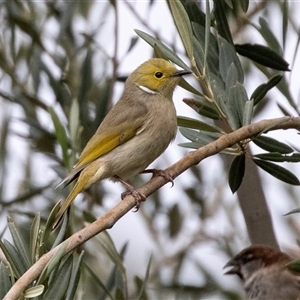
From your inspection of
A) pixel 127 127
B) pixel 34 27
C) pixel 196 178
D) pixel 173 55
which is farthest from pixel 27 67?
pixel 173 55

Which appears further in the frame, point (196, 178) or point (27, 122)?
point (196, 178)

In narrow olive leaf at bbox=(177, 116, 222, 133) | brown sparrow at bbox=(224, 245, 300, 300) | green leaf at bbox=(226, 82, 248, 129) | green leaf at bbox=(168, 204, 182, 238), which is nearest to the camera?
green leaf at bbox=(226, 82, 248, 129)

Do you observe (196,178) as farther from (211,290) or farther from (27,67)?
(27,67)

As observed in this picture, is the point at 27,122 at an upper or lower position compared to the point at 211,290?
upper

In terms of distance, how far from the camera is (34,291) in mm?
1698

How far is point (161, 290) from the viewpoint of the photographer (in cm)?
326

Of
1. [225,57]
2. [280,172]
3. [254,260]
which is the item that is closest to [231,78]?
[225,57]

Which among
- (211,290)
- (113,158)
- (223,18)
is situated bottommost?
(211,290)

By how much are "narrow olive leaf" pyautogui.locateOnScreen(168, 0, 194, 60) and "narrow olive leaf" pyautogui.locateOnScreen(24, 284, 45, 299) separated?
74 cm

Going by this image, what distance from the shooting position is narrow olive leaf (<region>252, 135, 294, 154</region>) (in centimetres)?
208

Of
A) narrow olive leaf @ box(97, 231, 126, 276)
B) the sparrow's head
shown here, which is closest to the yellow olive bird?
narrow olive leaf @ box(97, 231, 126, 276)

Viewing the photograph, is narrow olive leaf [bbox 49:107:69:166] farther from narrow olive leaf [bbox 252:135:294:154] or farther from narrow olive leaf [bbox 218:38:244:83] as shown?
narrow olive leaf [bbox 252:135:294:154]

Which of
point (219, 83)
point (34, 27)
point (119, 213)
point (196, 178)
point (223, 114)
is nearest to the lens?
point (119, 213)

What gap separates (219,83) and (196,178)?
153 centimetres
